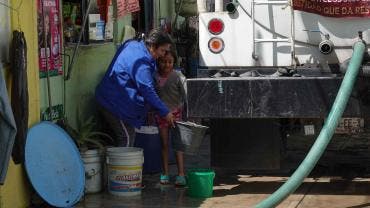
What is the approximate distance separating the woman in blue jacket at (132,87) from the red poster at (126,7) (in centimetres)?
135

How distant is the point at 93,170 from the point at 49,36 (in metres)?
1.31

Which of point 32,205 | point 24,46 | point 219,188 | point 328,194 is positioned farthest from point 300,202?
point 24,46

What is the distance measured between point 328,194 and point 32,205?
273cm

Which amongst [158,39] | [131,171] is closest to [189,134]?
[131,171]

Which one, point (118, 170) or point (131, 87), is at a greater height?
point (131, 87)

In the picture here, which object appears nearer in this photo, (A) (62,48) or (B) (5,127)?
(B) (5,127)

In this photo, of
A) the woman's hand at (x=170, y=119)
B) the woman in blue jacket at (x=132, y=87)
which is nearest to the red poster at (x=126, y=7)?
the woman in blue jacket at (x=132, y=87)

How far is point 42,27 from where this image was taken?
6605 mm

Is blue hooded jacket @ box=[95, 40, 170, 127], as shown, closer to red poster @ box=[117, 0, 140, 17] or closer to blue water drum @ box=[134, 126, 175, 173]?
blue water drum @ box=[134, 126, 175, 173]

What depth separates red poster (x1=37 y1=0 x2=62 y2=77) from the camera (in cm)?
660

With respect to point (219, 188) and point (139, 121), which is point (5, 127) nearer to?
point (139, 121)

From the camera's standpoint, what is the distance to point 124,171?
682cm

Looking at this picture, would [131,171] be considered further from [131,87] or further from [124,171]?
[131,87]

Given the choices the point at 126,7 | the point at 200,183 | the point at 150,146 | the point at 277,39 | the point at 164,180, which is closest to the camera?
the point at 277,39
